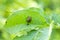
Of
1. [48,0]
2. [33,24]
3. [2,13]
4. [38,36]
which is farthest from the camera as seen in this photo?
[48,0]

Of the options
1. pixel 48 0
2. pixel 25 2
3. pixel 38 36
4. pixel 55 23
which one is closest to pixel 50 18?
pixel 55 23

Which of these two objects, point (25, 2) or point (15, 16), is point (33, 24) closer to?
point (15, 16)

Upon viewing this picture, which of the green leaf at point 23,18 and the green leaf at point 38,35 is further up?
the green leaf at point 23,18

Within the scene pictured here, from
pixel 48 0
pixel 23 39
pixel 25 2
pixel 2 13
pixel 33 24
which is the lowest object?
pixel 23 39

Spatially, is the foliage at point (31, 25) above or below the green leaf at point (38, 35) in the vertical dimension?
above

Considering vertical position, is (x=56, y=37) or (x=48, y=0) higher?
(x=48, y=0)

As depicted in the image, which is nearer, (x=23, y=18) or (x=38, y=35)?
(x=38, y=35)

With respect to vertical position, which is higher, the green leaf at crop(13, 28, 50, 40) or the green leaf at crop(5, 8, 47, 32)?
the green leaf at crop(5, 8, 47, 32)

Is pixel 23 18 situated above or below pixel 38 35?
above

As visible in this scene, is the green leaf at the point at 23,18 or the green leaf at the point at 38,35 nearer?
the green leaf at the point at 38,35

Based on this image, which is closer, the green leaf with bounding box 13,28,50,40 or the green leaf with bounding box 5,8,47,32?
the green leaf with bounding box 13,28,50,40

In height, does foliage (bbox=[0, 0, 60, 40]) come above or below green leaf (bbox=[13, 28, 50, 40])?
above
